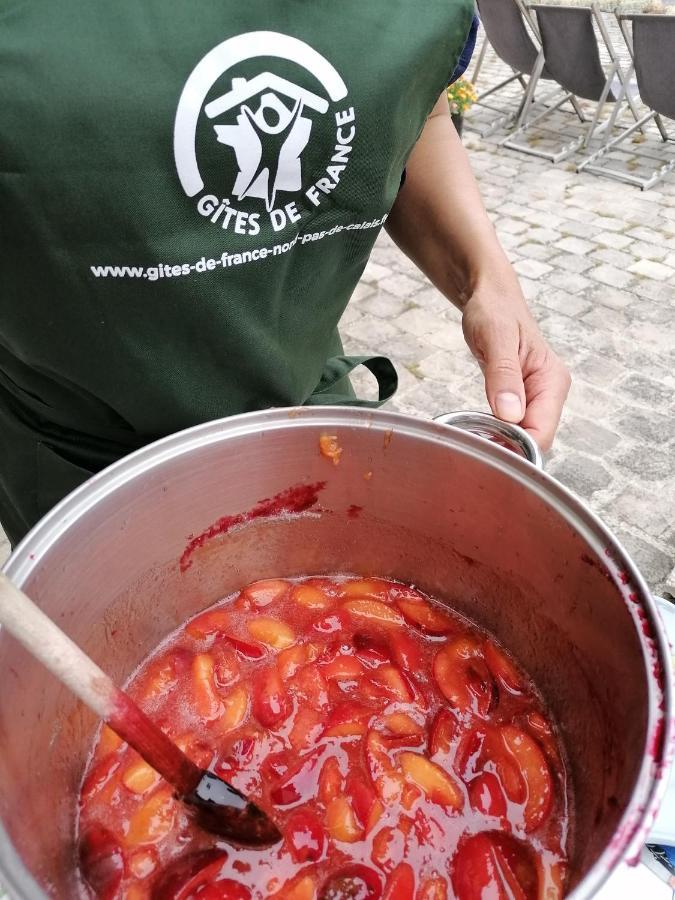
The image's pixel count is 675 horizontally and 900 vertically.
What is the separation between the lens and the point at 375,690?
3.38 feet

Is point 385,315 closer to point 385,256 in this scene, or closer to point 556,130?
point 385,256

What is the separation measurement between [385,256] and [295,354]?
3.48m

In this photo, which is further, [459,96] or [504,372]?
[459,96]

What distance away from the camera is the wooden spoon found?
654 millimetres

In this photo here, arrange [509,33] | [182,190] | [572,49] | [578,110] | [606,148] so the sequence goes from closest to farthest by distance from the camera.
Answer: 1. [182,190]
2. [572,49]
3. [606,148]
4. [509,33]
5. [578,110]

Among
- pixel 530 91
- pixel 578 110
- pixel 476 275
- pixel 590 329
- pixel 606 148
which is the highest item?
pixel 476 275

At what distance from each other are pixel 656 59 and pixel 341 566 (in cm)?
519

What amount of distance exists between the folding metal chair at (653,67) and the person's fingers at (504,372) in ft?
14.9

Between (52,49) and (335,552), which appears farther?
(335,552)

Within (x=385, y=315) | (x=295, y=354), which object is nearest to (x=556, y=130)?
(x=385, y=315)

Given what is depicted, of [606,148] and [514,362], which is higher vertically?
[514,362]

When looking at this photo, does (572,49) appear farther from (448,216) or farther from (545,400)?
(545,400)

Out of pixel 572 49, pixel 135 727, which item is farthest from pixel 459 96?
pixel 135 727

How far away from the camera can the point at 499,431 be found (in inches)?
43.9
